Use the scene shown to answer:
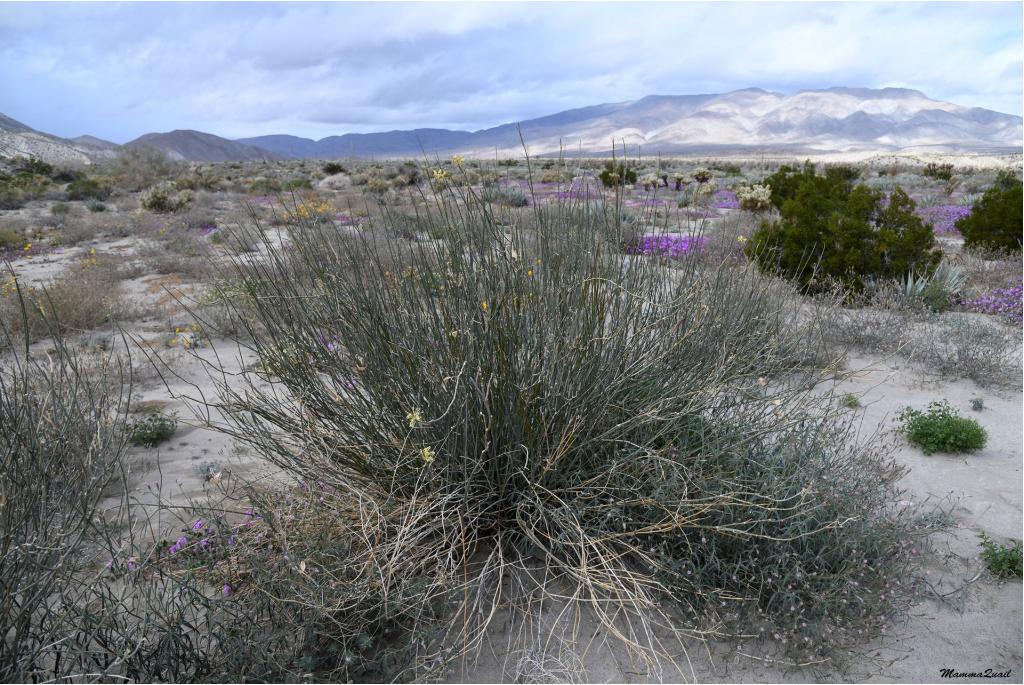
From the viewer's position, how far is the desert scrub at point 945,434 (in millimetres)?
4297

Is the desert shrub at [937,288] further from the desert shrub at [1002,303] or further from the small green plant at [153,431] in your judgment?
the small green plant at [153,431]

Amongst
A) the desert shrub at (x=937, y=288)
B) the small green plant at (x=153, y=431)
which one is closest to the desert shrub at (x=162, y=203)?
the small green plant at (x=153, y=431)

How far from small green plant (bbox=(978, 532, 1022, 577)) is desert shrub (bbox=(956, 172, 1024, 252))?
29.2 feet

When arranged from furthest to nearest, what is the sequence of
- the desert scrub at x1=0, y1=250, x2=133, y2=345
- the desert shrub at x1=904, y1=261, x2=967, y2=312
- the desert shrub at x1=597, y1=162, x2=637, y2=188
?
the desert shrub at x1=904, y1=261, x2=967, y2=312 < the desert scrub at x1=0, y1=250, x2=133, y2=345 < the desert shrub at x1=597, y1=162, x2=637, y2=188

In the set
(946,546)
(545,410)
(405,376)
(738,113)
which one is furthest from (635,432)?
(738,113)

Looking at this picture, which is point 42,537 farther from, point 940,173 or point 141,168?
point 141,168

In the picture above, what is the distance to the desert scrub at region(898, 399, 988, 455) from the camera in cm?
430

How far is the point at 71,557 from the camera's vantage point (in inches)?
87.7

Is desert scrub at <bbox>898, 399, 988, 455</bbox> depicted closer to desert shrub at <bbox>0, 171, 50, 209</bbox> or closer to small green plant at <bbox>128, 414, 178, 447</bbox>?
small green plant at <bbox>128, 414, 178, 447</bbox>

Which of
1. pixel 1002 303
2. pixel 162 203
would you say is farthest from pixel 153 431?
pixel 162 203

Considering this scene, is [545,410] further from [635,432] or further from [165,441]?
[165,441]

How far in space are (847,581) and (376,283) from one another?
231 cm

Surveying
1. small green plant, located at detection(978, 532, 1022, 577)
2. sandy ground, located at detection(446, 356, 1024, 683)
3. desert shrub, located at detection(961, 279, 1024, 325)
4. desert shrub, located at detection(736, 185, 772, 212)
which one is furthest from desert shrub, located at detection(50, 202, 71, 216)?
small green plant, located at detection(978, 532, 1022, 577)

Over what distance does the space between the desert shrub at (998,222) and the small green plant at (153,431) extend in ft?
38.4
